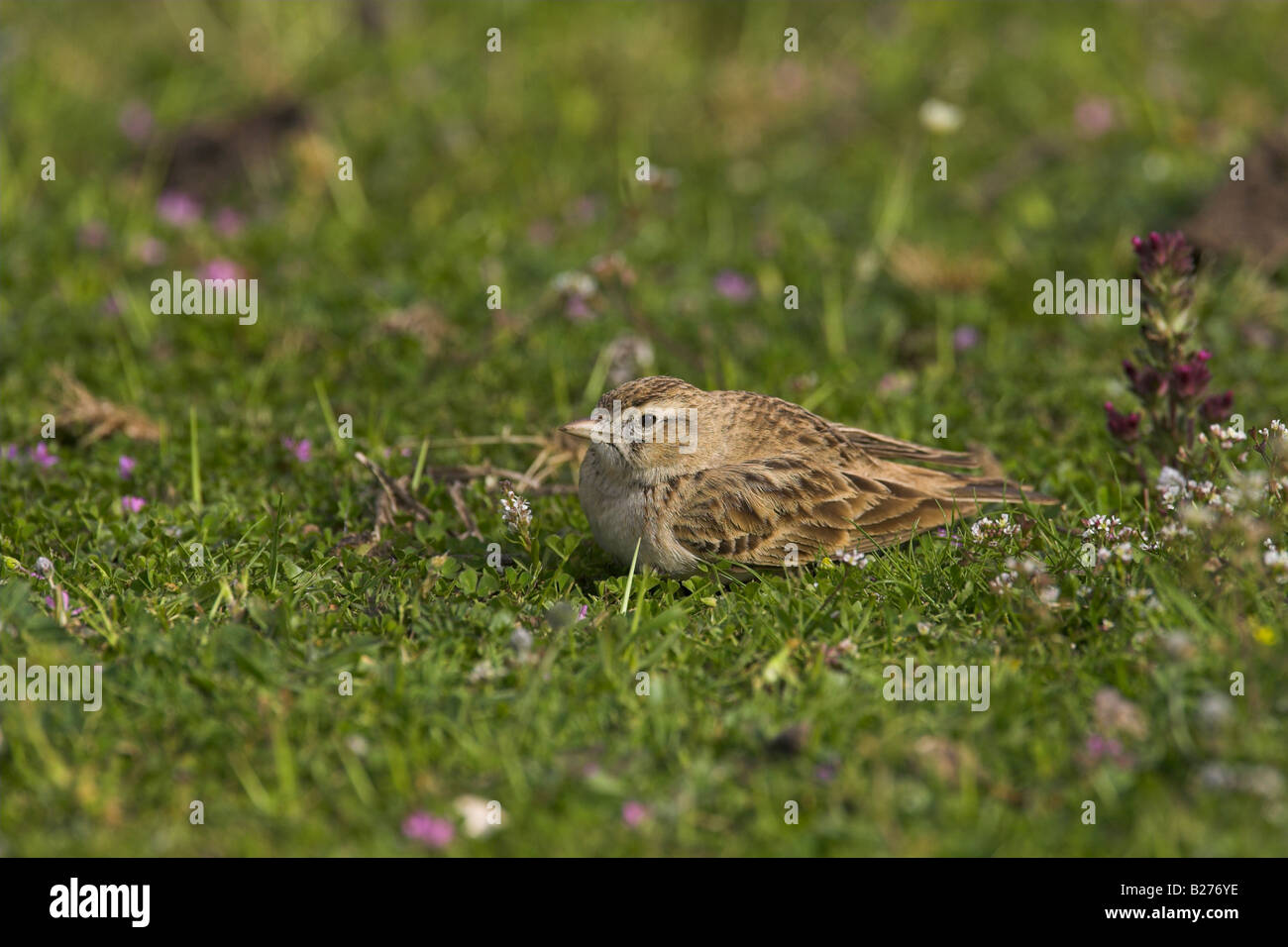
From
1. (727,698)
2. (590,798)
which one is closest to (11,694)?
(590,798)

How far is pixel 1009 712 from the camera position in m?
5.36

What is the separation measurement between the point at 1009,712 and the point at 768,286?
214 inches

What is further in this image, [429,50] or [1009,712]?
[429,50]

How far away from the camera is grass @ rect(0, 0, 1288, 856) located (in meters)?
5.02

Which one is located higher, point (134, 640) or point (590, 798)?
point (134, 640)

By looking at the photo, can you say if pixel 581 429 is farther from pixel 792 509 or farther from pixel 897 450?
pixel 897 450

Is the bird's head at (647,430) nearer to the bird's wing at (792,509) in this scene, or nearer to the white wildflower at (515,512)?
the bird's wing at (792,509)

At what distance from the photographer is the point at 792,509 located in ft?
22.2

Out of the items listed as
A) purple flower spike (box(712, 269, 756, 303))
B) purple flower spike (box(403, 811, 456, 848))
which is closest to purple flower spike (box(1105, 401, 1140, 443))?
purple flower spike (box(712, 269, 756, 303))

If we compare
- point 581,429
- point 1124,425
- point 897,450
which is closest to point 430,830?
point 581,429

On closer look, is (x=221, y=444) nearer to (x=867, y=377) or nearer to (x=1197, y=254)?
(x=867, y=377)

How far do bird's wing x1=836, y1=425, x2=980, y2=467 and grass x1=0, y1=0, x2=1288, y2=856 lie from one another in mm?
596

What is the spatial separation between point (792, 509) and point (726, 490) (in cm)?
31
